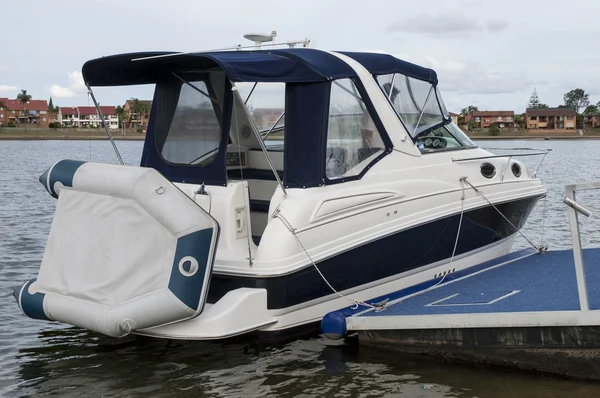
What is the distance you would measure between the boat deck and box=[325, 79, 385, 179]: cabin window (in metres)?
1.38

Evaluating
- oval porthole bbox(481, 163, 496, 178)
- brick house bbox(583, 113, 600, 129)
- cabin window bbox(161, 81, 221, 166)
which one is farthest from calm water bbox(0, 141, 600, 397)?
brick house bbox(583, 113, 600, 129)

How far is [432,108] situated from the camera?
8914mm

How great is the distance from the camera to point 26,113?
14312cm

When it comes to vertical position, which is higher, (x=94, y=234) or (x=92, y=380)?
(x=94, y=234)

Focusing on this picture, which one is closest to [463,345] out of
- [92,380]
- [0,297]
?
[92,380]

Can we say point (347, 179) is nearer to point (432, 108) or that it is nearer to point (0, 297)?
point (432, 108)

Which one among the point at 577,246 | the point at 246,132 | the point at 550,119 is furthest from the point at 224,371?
the point at 550,119

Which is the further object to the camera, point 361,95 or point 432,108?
point 432,108

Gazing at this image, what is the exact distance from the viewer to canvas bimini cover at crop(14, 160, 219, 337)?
638cm

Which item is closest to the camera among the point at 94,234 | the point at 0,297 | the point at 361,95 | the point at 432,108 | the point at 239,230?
the point at 94,234

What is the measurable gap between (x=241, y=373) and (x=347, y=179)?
6.75 feet

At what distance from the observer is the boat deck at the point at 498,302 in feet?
21.0

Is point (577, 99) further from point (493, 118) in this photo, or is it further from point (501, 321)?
point (501, 321)

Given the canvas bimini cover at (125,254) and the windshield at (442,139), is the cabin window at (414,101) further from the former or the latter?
the canvas bimini cover at (125,254)
